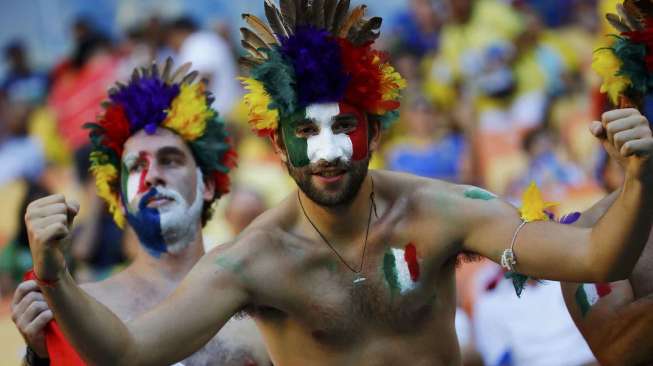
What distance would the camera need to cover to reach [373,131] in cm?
547

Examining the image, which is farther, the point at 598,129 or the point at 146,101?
the point at 146,101

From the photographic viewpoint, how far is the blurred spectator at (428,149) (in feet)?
35.3

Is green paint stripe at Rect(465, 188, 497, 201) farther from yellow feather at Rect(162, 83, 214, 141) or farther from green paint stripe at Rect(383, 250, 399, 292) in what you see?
yellow feather at Rect(162, 83, 214, 141)

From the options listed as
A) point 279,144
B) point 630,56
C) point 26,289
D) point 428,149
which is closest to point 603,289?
point 630,56

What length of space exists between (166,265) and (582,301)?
2038 millimetres

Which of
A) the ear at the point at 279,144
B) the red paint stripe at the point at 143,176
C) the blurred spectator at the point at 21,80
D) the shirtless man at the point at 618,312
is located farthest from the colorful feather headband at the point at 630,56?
the blurred spectator at the point at 21,80

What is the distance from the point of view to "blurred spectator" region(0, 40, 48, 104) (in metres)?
14.6

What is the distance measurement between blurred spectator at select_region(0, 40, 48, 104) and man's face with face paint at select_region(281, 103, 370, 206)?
9532 millimetres

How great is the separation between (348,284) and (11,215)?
8.91 metres

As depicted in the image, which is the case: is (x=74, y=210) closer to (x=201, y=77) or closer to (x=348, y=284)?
(x=348, y=284)

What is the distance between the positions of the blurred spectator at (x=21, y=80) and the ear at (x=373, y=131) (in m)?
9.44

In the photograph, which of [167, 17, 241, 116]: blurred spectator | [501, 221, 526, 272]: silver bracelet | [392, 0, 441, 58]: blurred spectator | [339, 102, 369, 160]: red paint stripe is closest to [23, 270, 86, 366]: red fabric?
[339, 102, 369, 160]: red paint stripe

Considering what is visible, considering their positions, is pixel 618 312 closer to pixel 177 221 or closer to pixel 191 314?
pixel 191 314

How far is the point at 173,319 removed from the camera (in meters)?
5.02
